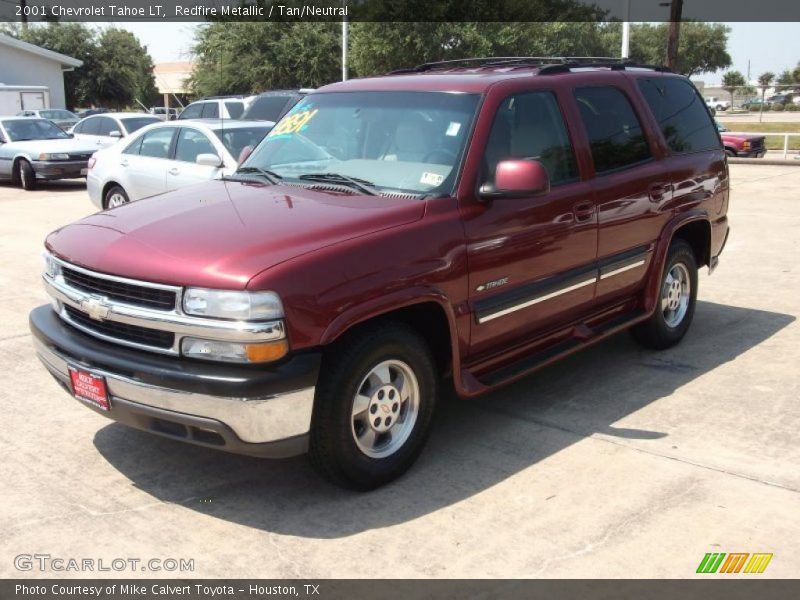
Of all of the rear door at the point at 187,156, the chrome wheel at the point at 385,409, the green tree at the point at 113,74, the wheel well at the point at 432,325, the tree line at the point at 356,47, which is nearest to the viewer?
the chrome wheel at the point at 385,409

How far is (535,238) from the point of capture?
4781 mm

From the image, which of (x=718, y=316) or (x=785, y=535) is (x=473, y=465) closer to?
(x=785, y=535)

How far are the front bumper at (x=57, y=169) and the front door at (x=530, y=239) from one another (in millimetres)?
14645

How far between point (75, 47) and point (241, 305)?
54118mm

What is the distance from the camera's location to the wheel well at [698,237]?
6.50 metres

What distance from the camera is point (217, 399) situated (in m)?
3.58

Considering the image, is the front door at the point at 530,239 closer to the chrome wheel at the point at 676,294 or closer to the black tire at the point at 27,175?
the chrome wheel at the point at 676,294

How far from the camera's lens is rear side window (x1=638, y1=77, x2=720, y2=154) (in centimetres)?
609

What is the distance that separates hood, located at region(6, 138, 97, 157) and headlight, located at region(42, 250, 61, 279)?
47.4ft

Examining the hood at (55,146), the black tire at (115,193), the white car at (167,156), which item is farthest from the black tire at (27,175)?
the black tire at (115,193)

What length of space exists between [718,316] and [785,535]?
13.0ft

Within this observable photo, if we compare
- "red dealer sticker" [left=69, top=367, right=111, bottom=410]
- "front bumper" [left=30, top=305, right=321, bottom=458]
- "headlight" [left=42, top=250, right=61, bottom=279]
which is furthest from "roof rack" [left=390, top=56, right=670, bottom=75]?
"red dealer sticker" [left=69, top=367, right=111, bottom=410]
